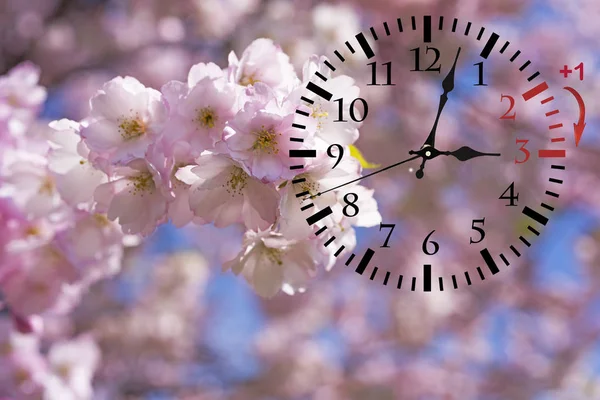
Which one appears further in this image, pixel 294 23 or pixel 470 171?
pixel 470 171

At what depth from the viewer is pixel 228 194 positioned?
3.39 feet

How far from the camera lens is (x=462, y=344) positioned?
19.9ft

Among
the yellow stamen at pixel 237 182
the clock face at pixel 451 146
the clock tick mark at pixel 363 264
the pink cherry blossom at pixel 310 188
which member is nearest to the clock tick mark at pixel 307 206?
the pink cherry blossom at pixel 310 188

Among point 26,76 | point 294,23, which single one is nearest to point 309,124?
point 26,76

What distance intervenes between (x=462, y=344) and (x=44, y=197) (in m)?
5.33

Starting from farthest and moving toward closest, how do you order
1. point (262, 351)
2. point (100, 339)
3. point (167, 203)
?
1. point (262, 351)
2. point (100, 339)
3. point (167, 203)

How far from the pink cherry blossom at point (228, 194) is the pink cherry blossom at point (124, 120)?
9 cm

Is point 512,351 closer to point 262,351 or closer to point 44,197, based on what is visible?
point 262,351

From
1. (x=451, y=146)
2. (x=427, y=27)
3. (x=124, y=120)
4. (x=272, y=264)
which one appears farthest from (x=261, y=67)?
(x=451, y=146)

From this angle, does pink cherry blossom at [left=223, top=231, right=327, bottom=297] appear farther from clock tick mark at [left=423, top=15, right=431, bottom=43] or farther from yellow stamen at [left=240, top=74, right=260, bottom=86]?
clock tick mark at [left=423, top=15, right=431, bottom=43]

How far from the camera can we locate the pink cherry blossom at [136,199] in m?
1.09

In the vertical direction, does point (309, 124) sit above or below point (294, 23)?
below

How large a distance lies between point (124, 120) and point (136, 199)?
Answer: 0.14m

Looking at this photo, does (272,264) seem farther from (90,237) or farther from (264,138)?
(90,237)
